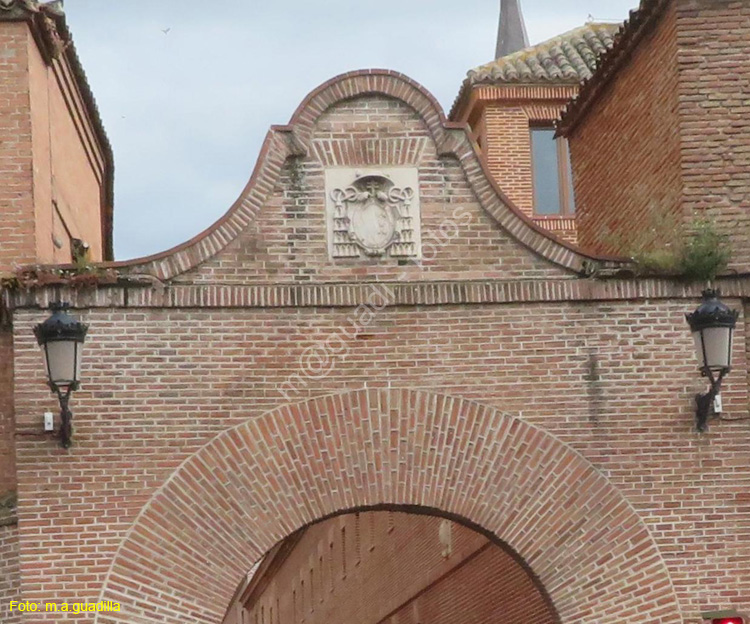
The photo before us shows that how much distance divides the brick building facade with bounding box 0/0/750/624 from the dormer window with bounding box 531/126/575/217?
12.8 m

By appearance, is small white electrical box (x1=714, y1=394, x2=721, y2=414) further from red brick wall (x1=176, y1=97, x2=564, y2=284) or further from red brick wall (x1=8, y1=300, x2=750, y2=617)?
red brick wall (x1=176, y1=97, x2=564, y2=284)

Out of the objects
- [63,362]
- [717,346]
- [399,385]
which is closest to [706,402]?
[717,346]

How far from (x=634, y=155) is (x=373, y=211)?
3670 millimetres

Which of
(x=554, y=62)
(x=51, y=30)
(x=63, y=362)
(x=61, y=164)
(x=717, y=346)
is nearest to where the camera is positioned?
(x=63, y=362)

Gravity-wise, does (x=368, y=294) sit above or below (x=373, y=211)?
below

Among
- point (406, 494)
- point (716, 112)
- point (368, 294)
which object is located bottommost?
point (406, 494)

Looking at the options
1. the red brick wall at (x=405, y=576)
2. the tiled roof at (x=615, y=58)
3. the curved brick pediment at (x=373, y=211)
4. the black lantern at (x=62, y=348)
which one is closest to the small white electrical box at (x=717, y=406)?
the curved brick pediment at (x=373, y=211)

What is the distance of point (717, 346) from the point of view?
14117 millimetres

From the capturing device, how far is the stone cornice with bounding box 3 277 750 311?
47.4ft

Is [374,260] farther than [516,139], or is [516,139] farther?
[516,139]

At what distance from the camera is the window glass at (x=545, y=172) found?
91.5 ft

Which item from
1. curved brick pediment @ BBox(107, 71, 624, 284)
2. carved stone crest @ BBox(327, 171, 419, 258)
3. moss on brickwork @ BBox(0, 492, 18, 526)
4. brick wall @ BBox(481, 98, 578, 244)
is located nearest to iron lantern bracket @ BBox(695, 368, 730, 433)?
curved brick pediment @ BBox(107, 71, 624, 284)

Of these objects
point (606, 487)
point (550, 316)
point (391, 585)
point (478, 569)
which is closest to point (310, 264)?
point (550, 316)

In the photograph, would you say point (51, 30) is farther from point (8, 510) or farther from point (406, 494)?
point (406, 494)
